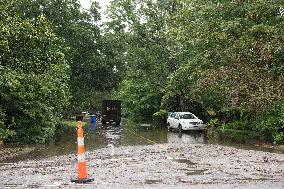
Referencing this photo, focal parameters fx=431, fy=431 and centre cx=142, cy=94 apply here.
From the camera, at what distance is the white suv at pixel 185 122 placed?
32.5 m

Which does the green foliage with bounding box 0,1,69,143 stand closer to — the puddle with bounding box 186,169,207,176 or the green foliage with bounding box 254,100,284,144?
the green foliage with bounding box 254,100,284,144

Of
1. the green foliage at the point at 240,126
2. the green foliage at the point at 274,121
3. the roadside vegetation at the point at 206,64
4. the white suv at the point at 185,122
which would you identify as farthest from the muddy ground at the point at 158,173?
the green foliage at the point at 240,126

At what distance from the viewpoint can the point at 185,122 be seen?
32.8 meters

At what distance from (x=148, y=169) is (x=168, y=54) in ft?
116

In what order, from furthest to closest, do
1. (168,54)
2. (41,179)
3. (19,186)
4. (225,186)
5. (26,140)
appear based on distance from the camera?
(168,54), (26,140), (41,179), (19,186), (225,186)

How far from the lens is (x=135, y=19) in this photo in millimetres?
49844

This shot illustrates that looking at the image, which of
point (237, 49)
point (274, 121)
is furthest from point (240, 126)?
point (274, 121)

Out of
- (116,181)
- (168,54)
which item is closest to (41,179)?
(116,181)

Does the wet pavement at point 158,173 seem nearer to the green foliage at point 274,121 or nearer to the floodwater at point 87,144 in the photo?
the floodwater at point 87,144

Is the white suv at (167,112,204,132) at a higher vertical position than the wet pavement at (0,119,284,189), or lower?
higher

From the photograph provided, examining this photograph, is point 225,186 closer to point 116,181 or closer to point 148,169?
point 116,181

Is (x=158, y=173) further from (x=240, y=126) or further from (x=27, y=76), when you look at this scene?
(x=240, y=126)

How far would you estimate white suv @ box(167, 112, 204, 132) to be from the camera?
1278 inches

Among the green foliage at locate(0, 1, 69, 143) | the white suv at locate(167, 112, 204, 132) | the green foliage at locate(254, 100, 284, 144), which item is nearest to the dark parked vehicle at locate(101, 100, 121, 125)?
the white suv at locate(167, 112, 204, 132)
